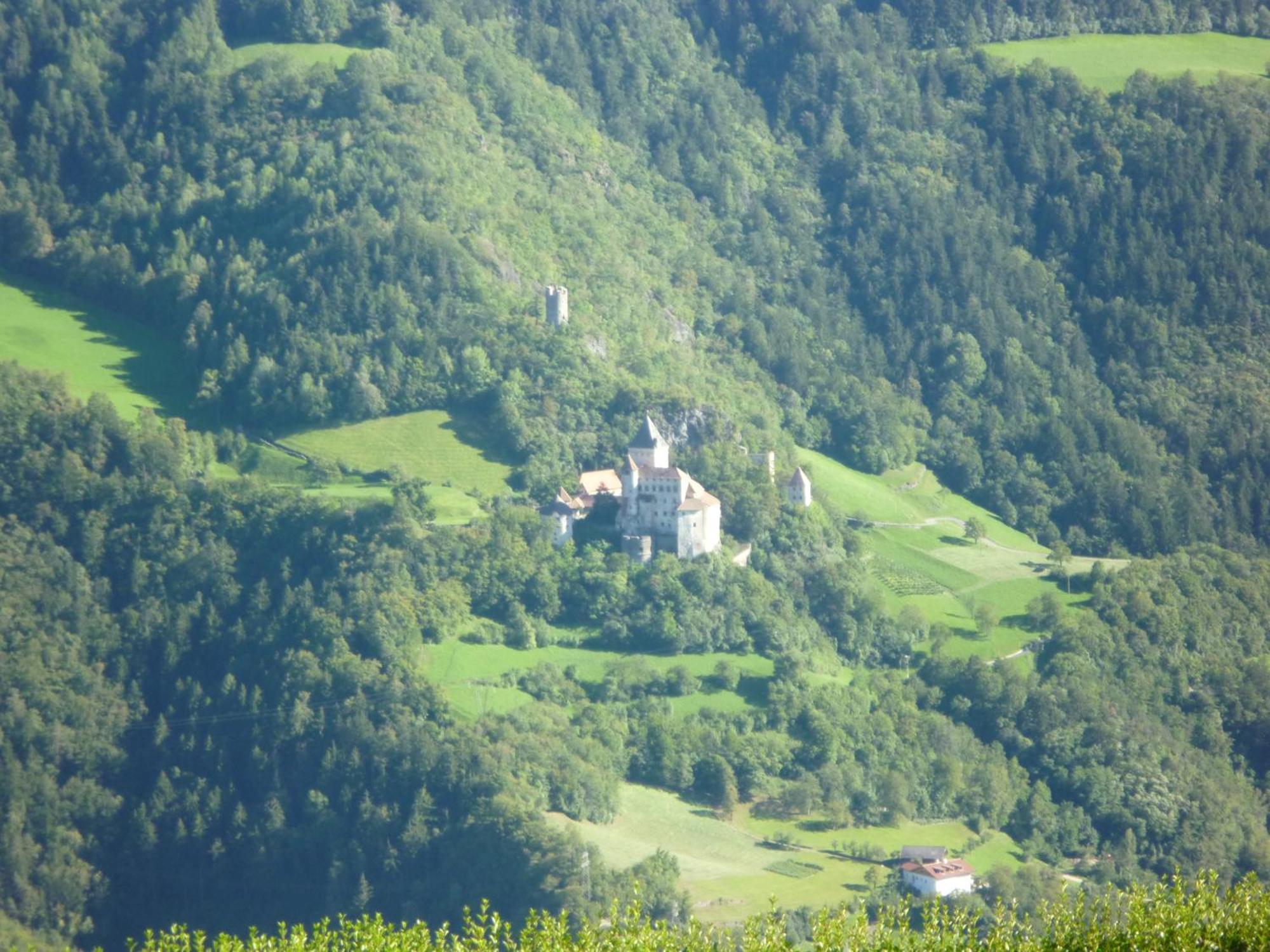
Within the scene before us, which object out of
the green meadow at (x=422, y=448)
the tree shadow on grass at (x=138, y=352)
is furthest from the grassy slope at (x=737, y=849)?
the tree shadow on grass at (x=138, y=352)

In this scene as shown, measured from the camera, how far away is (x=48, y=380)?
374 feet

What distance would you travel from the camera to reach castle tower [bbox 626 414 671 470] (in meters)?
109

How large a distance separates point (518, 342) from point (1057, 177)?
4430 cm

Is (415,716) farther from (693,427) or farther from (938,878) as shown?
(693,427)

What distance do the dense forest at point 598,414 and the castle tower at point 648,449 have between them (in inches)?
111

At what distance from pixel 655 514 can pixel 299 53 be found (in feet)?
130

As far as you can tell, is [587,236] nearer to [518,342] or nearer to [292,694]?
[518,342]

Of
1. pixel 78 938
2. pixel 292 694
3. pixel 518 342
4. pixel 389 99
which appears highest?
pixel 389 99

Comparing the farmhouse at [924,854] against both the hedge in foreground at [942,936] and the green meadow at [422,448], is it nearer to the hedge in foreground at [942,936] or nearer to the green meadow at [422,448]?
the green meadow at [422,448]

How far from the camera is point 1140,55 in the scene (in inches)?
6058

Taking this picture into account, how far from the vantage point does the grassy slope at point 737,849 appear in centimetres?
8956

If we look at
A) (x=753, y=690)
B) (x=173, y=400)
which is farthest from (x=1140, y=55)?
(x=173, y=400)

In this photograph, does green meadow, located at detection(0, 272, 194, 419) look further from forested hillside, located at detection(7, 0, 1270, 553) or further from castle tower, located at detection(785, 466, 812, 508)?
castle tower, located at detection(785, 466, 812, 508)

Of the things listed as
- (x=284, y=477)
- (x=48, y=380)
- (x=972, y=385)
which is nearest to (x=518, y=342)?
(x=284, y=477)
